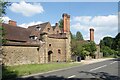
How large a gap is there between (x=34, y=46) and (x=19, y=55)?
4346 millimetres

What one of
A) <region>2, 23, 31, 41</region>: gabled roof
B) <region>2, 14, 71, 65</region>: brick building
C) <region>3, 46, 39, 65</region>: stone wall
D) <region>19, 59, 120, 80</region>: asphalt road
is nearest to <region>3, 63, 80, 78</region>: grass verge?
<region>19, 59, 120, 80</region>: asphalt road

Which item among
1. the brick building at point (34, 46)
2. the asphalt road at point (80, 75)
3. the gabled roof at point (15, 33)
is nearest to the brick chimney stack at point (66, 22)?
the brick building at point (34, 46)

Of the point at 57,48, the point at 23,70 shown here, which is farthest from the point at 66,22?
the point at 23,70

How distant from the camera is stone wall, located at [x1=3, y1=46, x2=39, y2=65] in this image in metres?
31.6

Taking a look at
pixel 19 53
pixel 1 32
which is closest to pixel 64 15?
pixel 19 53

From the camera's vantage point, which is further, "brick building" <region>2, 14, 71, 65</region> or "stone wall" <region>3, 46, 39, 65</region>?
"brick building" <region>2, 14, 71, 65</region>

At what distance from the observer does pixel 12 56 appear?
32688 millimetres

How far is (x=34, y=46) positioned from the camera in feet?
124

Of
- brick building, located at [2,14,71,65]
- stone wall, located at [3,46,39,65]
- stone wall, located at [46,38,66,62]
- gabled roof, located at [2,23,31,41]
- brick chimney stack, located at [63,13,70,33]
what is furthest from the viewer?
brick chimney stack, located at [63,13,70,33]

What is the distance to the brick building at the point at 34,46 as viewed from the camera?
108ft

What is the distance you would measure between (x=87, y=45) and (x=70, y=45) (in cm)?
1123

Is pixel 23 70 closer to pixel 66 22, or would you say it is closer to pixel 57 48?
pixel 57 48

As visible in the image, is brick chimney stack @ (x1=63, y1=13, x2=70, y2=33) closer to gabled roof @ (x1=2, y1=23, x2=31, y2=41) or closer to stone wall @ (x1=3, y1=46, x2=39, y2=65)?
gabled roof @ (x1=2, y1=23, x2=31, y2=41)

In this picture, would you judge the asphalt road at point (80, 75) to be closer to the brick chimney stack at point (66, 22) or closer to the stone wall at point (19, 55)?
the stone wall at point (19, 55)
